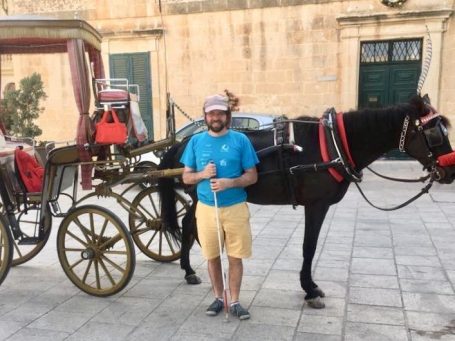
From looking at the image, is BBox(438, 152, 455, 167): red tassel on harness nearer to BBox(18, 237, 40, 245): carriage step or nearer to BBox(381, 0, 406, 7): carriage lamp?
BBox(18, 237, 40, 245): carriage step

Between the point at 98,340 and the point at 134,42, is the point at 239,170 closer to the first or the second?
the point at 98,340

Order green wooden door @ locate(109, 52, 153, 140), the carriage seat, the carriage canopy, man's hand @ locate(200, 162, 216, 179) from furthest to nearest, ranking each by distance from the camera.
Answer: green wooden door @ locate(109, 52, 153, 140), the carriage seat, the carriage canopy, man's hand @ locate(200, 162, 216, 179)

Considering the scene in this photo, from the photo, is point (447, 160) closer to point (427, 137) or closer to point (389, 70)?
point (427, 137)

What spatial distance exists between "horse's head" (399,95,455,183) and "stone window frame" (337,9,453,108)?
347 inches

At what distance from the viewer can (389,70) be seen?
11.8 metres

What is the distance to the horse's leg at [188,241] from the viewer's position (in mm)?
4061

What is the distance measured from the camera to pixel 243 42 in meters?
12.2

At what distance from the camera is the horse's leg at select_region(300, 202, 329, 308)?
349 cm

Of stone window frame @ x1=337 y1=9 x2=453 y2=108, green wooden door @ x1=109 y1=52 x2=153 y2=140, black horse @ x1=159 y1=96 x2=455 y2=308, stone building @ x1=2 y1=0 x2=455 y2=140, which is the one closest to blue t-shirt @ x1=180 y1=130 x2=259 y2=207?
black horse @ x1=159 y1=96 x2=455 y2=308

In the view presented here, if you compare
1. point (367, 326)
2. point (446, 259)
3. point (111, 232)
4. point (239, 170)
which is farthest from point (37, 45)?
point (446, 259)

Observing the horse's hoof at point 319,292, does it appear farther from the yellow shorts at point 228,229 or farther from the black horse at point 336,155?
the yellow shorts at point 228,229

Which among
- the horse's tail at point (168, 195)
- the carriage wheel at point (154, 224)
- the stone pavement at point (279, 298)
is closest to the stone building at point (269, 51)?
the stone pavement at point (279, 298)

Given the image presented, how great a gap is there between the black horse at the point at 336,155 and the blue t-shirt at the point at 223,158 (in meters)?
0.36

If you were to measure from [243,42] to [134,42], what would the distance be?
3232 millimetres
